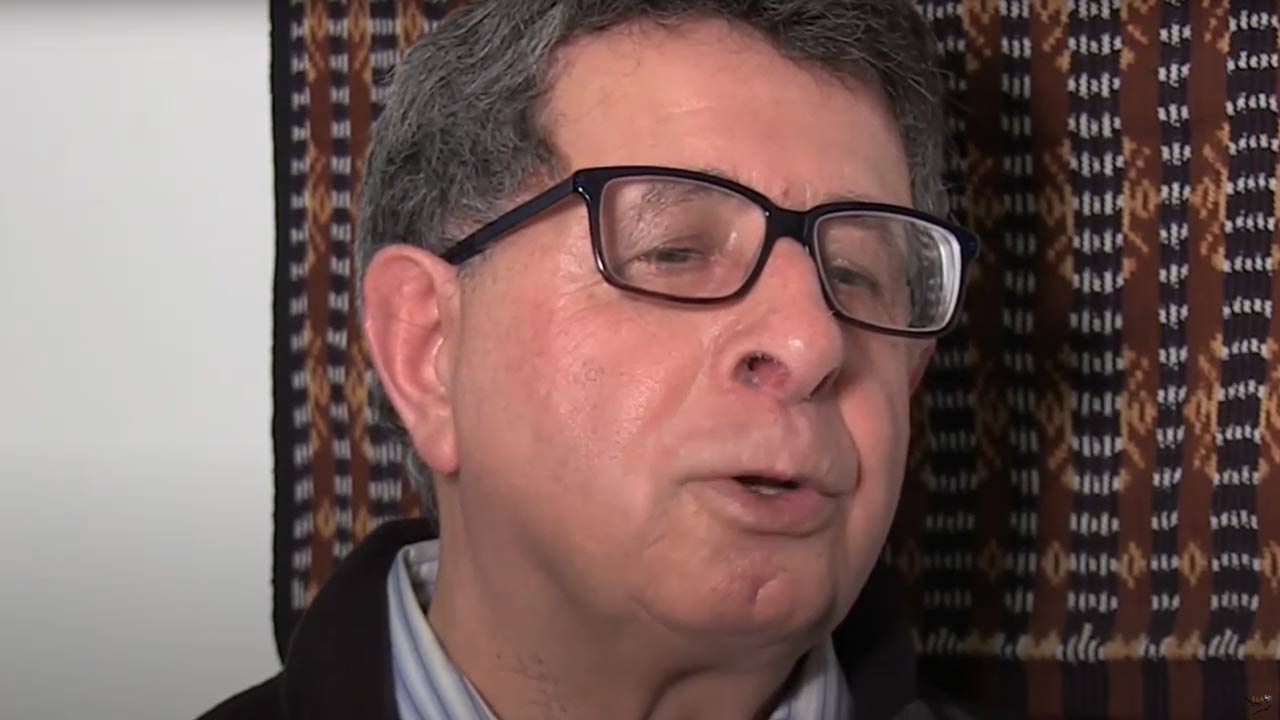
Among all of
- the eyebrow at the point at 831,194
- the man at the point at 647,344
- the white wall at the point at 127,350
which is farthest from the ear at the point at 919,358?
the white wall at the point at 127,350

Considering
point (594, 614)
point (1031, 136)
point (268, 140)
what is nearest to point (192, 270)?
point (268, 140)

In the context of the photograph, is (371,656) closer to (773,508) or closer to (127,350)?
(773,508)

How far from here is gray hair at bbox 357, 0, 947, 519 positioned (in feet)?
3.04

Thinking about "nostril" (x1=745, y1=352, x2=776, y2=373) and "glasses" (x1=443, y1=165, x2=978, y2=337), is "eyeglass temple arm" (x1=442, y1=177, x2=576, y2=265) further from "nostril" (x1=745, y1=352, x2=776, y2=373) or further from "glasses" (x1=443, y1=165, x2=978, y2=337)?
"nostril" (x1=745, y1=352, x2=776, y2=373)

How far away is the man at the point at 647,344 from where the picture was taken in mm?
857

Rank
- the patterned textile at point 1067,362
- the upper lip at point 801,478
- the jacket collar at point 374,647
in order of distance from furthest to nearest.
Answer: the patterned textile at point 1067,362, the jacket collar at point 374,647, the upper lip at point 801,478

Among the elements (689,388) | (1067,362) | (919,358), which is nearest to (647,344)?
(689,388)

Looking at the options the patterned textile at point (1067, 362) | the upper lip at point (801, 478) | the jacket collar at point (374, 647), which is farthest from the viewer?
the patterned textile at point (1067, 362)

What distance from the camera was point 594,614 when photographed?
900 mm

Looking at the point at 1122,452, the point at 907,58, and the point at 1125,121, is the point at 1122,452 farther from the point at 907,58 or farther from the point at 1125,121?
the point at 907,58

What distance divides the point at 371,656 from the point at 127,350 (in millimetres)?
459

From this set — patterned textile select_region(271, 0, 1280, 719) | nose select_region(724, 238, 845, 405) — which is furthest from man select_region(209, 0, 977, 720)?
patterned textile select_region(271, 0, 1280, 719)

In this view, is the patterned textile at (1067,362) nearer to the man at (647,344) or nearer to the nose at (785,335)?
the man at (647,344)

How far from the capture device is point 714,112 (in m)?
0.89
